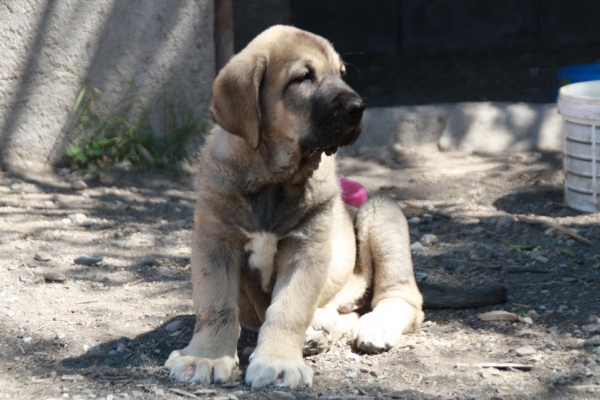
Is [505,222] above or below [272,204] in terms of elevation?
below

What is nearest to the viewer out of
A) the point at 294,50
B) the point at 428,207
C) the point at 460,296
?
Result: the point at 294,50

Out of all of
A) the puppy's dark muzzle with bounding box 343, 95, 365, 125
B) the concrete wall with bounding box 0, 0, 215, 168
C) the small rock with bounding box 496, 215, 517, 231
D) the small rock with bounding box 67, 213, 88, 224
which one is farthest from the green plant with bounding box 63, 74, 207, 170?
the puppy's dark muzzle with bounding box 343, 95, 365, 125

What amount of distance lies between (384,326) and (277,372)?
71 cm

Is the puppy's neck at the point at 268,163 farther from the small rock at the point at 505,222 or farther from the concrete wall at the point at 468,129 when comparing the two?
the concrete wall at the point at 468,129

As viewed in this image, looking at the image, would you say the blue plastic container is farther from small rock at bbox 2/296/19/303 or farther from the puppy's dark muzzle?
small rock at bbox 2/296/19/303

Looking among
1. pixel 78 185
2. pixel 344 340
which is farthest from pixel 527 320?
pixel 78 185

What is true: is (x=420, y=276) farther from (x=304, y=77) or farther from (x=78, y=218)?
(x=78, y=218)

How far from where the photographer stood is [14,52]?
629 cm

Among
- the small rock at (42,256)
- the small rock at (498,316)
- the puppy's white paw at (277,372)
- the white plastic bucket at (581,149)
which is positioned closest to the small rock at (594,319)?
the small rock at (498,316)

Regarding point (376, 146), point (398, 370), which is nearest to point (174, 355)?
point (398, 370)

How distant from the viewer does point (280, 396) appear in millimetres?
2887

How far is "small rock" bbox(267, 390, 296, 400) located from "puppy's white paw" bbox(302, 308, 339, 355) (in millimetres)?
481

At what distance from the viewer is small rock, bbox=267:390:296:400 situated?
9.43 feet

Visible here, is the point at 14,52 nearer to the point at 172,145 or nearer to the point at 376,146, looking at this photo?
the point at 172,145
